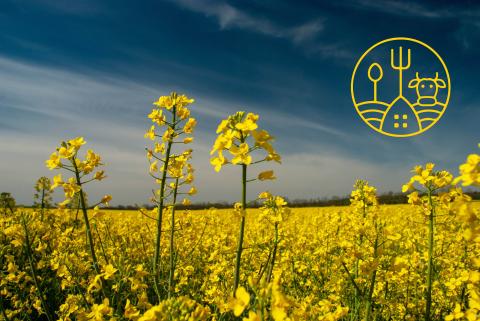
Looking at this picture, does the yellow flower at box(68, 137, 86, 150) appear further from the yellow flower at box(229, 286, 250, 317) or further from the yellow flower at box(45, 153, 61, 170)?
the yellow flower at box(229, 286, 250, 317)

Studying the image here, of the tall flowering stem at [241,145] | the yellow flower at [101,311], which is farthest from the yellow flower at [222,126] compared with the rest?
the yellow flower at [101,311]

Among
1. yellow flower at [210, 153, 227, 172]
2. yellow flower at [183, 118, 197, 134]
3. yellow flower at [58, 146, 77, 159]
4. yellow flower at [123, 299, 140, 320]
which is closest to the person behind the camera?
yellow flower at [123, 299, 140, 320]

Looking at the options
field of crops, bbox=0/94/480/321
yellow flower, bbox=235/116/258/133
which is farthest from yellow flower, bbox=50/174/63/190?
yellow flower, bbox=235/116/258/133

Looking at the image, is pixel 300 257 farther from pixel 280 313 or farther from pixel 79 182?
pixel 280 313

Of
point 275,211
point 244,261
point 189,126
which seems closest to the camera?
point 275,211

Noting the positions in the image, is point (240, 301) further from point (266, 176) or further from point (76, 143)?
point (76, 143)

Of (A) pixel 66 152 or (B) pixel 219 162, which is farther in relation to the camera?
(A) pixel 66 152

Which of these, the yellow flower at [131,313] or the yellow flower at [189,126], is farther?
the yellow flower at [189,126]

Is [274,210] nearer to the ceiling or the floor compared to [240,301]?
nearer to the ceiling

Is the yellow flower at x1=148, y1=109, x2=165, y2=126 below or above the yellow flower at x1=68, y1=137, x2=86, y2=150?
above

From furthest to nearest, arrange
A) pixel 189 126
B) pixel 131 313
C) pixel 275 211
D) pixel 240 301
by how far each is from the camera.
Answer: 1. pixel 189 126
2. pixel 275 211
3. pixel 131 313
4. pixel 240 301

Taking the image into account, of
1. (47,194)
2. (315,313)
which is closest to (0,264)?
(47,194)

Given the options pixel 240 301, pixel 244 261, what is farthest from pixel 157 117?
pixel 244 261

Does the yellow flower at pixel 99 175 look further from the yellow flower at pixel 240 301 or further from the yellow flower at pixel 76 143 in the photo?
the yellow flower at pixel 240 301
